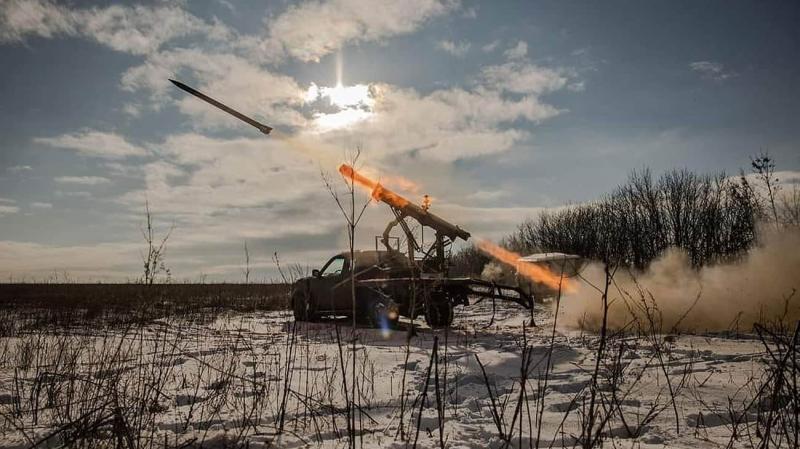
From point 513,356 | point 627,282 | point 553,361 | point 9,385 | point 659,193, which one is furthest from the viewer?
point 659,193

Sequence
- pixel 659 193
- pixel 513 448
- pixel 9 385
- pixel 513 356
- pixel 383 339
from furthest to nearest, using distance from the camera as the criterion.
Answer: pixel 659 193
pixel 383 339
pixel 513 356
pixel 9 385
pixel 513 448

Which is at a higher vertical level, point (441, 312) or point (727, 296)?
point (727, 296)

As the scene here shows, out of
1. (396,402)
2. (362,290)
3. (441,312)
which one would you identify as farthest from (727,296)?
(396,402)

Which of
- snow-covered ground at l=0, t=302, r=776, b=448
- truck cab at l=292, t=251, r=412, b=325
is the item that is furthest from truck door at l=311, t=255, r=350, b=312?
Result: snow-covered ground at l=0, t=302, r=776, b=448

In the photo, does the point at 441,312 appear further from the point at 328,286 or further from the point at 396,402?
the point at 396,402

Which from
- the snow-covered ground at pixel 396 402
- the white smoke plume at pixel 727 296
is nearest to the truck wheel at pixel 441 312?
the white smoke plume at pixel 727 296

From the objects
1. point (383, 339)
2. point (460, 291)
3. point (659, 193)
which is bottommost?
point (383, 339)

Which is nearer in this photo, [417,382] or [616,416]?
[616,416]

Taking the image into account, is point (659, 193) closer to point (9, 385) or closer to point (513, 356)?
point (513, 356)

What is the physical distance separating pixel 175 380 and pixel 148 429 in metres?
1.80

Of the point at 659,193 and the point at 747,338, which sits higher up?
the point at 659,193

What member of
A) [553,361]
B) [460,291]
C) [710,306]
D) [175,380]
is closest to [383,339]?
[460,291]

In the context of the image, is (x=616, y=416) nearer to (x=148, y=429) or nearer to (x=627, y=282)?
(x=148, y=429)

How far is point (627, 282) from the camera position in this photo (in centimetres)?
1394
